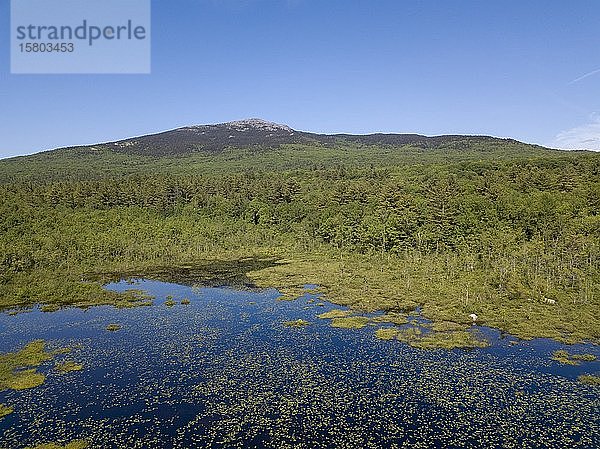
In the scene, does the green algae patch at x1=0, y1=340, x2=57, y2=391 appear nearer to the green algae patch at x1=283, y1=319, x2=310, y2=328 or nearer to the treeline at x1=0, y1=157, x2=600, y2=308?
the green algae patch at x1=283, y1=319, x2=310, y2=328

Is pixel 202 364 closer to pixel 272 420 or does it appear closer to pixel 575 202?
pixel 272 420

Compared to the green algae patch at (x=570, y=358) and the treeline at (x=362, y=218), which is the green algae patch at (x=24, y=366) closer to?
the treeline at (x=362, y=218)

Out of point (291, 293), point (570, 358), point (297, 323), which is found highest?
point (570, 358)

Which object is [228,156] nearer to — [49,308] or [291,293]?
[291,293]

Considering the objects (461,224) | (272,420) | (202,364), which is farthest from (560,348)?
(461,224)

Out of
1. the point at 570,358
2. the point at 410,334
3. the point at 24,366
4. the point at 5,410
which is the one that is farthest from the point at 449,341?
the point at 24,366

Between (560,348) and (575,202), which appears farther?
→ (575,202)
